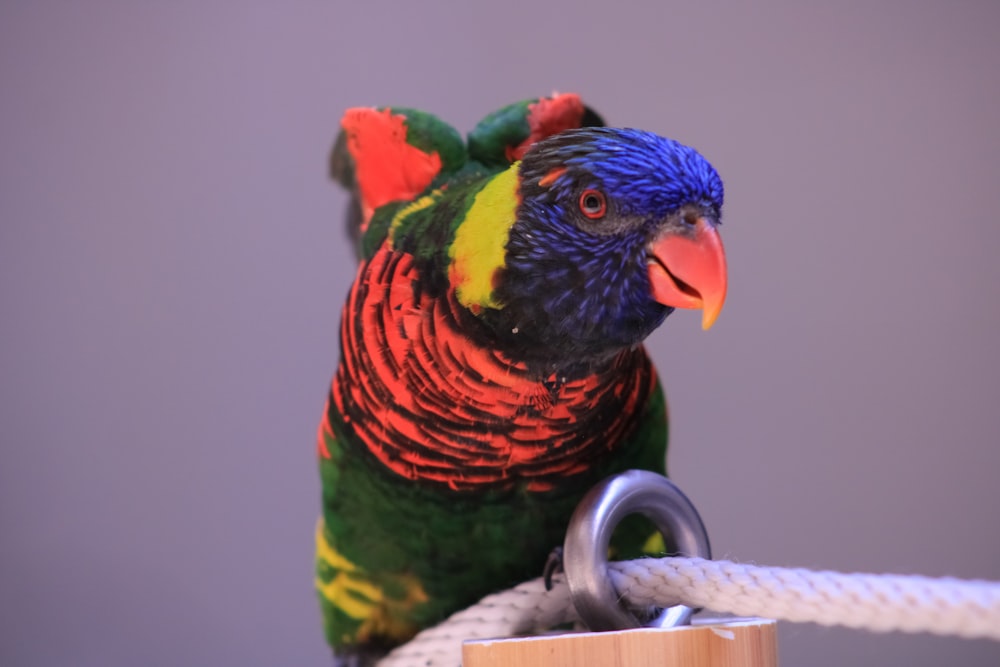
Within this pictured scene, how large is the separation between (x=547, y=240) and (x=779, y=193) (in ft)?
3.78

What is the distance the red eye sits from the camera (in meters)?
0.90

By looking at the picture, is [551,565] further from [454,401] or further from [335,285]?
[335,285]

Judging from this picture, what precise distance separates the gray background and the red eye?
Answer: 106cm

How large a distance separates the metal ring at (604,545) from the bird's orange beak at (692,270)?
18 centimetres

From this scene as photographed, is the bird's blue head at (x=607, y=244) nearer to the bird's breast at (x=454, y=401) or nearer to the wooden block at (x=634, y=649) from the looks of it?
the bird's breast at (x=454, y=401)

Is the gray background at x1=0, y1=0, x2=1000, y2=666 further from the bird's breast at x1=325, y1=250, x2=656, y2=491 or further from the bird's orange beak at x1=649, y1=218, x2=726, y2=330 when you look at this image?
the bird's orange beak at x1=649, y1=218, x2=726, y2=330

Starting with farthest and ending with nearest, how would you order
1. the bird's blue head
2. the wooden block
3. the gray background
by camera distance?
the gray background → the bird's blue head → the wooden block

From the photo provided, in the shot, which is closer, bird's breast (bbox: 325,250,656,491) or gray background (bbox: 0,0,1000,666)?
bird's breast (bbox: 325,250,656,491)

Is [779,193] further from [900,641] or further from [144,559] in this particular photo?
[144,559]

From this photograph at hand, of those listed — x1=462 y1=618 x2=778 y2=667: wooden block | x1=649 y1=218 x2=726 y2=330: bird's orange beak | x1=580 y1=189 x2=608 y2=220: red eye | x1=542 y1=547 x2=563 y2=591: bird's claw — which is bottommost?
x1=542 y1=547 x2=563 y2=591: bird's claw

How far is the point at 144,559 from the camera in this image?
78.0 inches

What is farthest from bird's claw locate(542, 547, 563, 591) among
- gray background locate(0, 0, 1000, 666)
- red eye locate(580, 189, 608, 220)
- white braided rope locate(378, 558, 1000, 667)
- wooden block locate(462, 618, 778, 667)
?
gray background locate(0, 0, 1000, 666)

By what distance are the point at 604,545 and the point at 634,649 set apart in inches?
5.3

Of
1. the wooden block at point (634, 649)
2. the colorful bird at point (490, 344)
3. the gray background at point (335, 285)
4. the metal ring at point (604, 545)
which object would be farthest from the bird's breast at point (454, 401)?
the gray background at point (335, 285)
